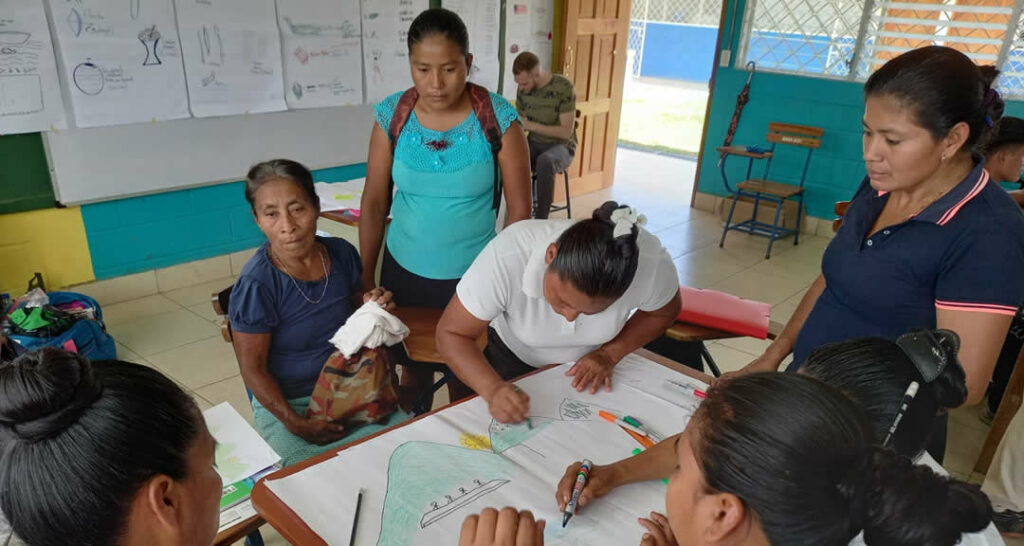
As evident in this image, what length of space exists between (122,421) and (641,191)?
5931mm

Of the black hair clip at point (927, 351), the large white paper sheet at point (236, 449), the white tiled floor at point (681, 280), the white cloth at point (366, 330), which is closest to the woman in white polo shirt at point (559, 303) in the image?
the white cloth at point (366, 330)

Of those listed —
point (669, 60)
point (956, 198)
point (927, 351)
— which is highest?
point (956, 198)

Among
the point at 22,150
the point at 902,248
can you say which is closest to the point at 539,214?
the point at 22,150

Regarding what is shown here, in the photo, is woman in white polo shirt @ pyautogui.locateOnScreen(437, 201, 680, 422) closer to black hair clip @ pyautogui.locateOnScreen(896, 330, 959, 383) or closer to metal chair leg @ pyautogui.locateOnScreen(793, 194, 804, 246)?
black hair clip @ pyautogui.locateOnScreen(896, 330, 959, 383)

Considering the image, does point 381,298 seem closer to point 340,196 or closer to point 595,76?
point 340,196

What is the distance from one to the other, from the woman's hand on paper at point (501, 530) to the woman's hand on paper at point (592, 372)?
615 millimetres

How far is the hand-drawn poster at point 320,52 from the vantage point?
375 cm

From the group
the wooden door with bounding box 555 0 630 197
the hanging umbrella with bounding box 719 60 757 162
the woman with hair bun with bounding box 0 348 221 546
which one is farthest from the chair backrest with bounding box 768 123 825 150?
the woman with hair bun with bounding box 0 348 221 546

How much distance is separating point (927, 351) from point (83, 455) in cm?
100

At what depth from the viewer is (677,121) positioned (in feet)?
32.9

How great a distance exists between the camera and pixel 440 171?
1.91 metres

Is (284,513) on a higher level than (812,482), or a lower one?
lower

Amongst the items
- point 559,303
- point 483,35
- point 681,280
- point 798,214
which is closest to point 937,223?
point 559,303

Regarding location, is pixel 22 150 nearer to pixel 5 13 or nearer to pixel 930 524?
pixel 5 13
